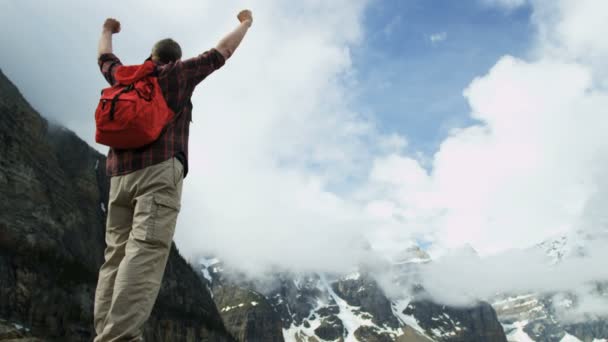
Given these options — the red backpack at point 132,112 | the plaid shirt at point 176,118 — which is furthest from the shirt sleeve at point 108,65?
the red backpack at point 132,112

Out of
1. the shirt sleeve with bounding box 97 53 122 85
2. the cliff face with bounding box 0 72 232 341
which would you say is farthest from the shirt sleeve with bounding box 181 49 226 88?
the cliff face with bounding box 0 72 232 341

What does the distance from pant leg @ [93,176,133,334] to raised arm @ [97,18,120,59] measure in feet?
6.90

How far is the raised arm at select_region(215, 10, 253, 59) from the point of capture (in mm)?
5918

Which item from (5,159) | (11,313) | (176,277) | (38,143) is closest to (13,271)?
(11,313)

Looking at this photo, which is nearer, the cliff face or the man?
the man

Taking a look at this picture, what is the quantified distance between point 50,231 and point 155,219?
7806 cm

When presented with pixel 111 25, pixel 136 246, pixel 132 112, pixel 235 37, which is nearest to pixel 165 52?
pixel 235 37

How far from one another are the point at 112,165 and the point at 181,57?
1.58m

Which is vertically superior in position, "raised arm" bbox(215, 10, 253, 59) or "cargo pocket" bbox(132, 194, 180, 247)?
"raised arm" bbox(215, 10, 253, 59)

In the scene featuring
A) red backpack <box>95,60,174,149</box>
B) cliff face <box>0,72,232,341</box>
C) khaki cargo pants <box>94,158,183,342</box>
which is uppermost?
cliff face <box>0,72,232,341</box>

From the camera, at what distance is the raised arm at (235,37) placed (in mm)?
5918

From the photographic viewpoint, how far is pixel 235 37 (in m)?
6.14

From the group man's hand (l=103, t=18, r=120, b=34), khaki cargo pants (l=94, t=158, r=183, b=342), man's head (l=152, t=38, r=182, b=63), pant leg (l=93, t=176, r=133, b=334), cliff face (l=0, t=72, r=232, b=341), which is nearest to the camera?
khaki cargo pants (l=94, t=158, r=183, b=342)

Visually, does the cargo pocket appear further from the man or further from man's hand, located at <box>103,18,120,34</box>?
man's hand, located at <box>103,18,120,34</box>
